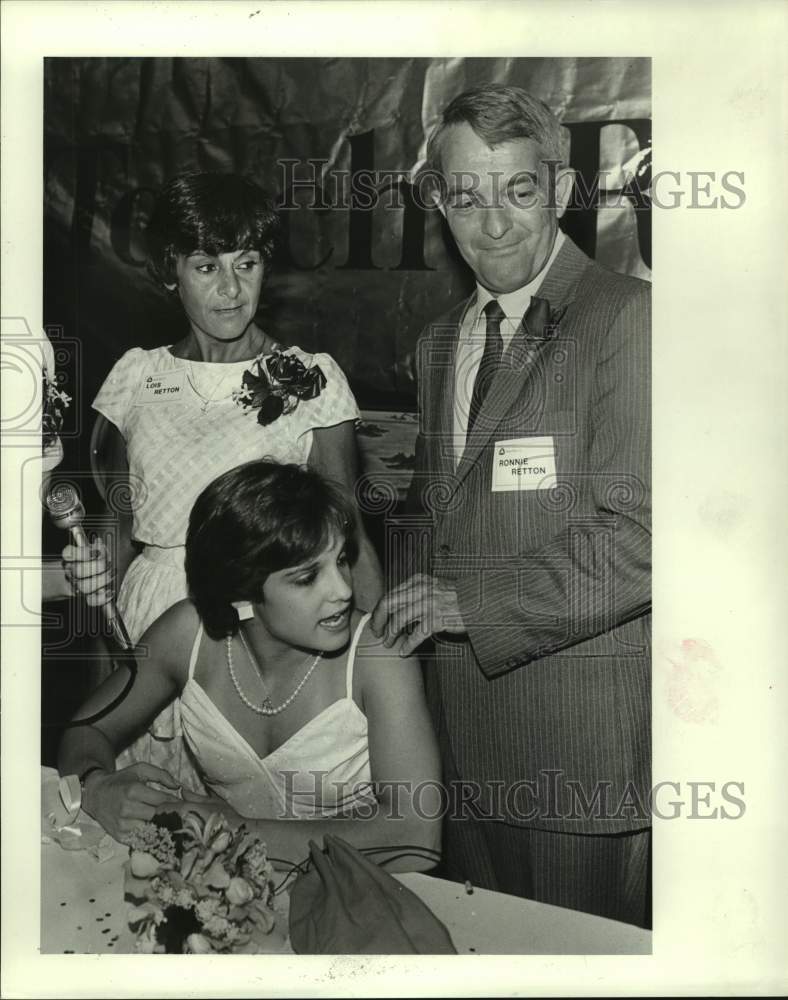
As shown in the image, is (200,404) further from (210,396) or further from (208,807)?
(208,807)

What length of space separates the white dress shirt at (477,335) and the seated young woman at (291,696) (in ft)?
1.07

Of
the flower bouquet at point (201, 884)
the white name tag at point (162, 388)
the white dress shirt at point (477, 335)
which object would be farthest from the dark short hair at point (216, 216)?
the flower bouquet at point (201, 884)

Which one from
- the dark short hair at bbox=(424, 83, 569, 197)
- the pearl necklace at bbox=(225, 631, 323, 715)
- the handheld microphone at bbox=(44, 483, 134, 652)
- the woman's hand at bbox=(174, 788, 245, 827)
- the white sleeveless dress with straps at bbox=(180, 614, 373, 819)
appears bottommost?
the woman's hand at bbox=(174, 788, 245, 827)

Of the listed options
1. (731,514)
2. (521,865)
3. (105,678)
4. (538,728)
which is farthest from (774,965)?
(105,678)

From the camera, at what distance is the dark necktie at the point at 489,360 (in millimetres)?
1974

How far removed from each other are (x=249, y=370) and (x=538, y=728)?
3.33ft

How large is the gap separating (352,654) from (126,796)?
59 cm

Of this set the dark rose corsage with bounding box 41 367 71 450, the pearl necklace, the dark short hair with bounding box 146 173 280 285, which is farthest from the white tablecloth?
the dark short hair with bounding box 146 173 280 285

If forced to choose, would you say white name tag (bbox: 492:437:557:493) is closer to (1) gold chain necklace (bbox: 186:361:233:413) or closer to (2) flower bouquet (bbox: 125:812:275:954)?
(1) gold chain necklace (bbox: 186:361:233:413)

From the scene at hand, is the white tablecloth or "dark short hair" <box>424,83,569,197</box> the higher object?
"dark short hair" <box>424,83,569,197</box>

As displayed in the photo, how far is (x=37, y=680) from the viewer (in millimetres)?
2008

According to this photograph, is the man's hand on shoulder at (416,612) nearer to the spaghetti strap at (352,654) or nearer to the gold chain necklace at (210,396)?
the spaghetti strap at (352,654)

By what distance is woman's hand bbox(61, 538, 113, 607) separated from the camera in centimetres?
200

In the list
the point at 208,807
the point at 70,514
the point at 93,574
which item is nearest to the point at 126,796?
the point at 208,807
